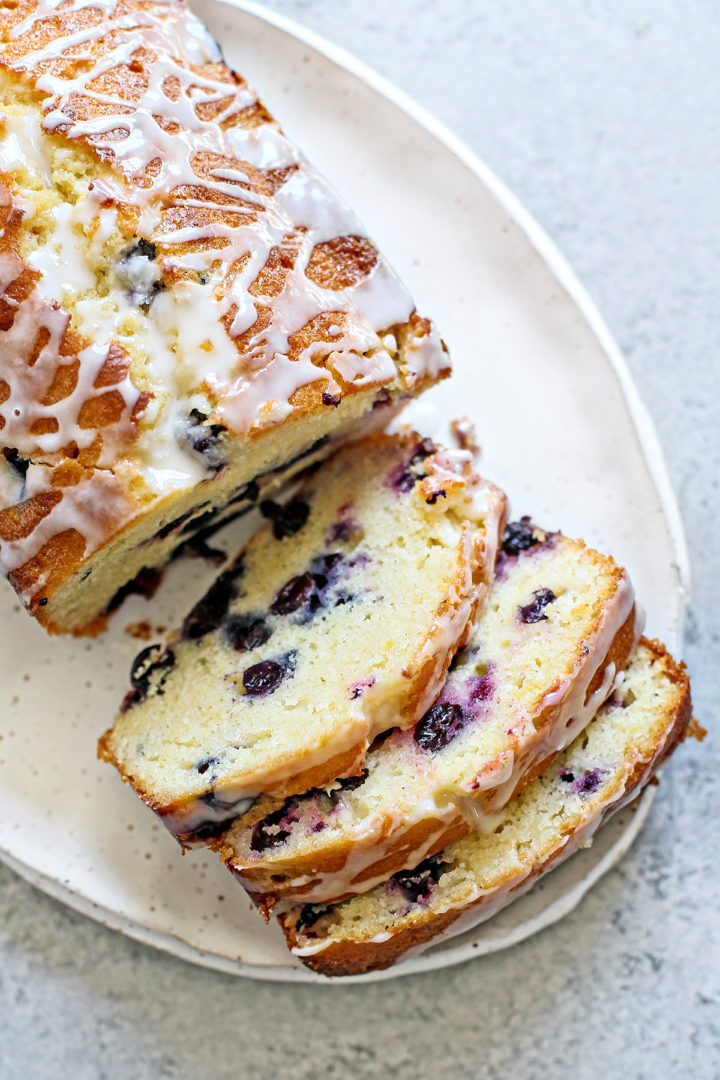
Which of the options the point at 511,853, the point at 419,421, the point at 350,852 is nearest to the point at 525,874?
the point at 511,853

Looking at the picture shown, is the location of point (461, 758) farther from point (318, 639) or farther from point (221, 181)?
point (221, 181)

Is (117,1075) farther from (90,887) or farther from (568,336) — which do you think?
(568,336)

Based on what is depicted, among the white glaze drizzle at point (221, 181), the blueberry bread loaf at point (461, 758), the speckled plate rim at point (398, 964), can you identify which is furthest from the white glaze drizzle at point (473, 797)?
the white glaze drizzle at point (221, 181)

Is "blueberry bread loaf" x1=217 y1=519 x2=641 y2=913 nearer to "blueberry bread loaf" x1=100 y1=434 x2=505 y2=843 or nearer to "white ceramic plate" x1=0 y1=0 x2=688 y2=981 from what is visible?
"blueberry bread loaf" x1=100 y1=434 x2=505 y2=843

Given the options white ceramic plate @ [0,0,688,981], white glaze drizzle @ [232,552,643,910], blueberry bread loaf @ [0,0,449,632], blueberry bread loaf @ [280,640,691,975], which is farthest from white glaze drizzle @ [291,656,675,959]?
blueberry bread loaf @ [0,0,449,632]

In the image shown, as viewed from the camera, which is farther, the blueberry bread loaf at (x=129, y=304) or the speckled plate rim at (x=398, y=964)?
the speckled plate rim at (x=398, y=964)

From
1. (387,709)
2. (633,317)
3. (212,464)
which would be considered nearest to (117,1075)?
(387,709)

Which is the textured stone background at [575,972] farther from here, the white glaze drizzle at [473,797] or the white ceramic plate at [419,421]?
the white glaze drizzle at [473,797]
